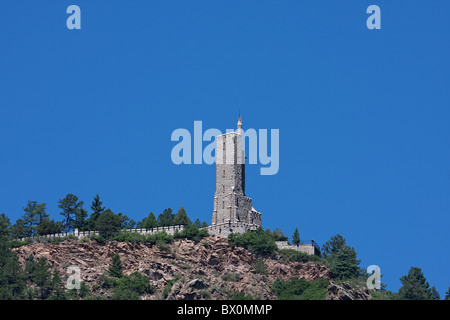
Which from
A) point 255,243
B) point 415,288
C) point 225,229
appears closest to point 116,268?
point 225,229

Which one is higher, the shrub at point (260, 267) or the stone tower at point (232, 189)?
the stone tower at point (232, 189)

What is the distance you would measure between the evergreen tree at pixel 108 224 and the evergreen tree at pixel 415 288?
34.3 m

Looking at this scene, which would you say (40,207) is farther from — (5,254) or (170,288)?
(170,288)

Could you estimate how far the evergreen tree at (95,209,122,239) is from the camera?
5335 inches

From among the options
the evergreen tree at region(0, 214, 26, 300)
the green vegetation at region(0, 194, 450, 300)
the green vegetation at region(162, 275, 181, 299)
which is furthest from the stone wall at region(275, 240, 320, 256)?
the evergreen tree at region(0, 214, 26, 300)

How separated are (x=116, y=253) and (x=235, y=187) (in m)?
19.0

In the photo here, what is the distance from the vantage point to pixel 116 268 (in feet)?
416

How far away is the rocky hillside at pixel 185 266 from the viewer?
122m

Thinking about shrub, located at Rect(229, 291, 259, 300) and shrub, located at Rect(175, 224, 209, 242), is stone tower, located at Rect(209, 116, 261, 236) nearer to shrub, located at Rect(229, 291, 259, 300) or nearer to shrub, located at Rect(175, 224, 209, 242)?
shrub, located at Rect(175, 224, 209, 242)

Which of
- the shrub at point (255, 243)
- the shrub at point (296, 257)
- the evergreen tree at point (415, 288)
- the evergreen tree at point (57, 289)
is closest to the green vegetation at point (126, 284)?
the evergreen tree at point (57, 289)

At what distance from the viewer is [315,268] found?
131500 millimetres

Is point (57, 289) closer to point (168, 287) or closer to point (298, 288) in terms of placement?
point (168, 287)

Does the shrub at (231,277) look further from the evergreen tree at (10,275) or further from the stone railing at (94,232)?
the evergreen tree at (10,275)
